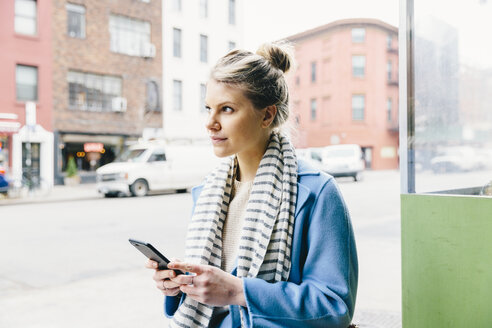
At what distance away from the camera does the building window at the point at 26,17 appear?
21.1m

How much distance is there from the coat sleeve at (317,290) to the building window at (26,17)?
2267cm

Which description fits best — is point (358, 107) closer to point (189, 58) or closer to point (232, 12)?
point (232, 12)

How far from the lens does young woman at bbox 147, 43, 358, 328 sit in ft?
4.79

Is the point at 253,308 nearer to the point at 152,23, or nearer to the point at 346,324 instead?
the point at 346,324

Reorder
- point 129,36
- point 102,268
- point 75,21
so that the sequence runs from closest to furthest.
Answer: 1. point 102,268
2. point 75,21
3. point 129,36

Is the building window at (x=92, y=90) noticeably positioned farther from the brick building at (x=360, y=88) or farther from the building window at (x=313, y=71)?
the building window at (x=313, y=71)

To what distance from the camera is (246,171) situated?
185cm

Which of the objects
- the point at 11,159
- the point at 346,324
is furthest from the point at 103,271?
the point at 11,159

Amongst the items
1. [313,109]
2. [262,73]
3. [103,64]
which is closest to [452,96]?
[262,73]

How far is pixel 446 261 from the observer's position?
1944 millimetres

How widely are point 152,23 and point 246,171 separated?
2598 cm

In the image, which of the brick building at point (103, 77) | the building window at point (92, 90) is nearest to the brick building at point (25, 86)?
the brick building at point (103, 77)

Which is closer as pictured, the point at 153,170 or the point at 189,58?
the point at 153,170

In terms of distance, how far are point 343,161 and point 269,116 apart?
77.8 feet
